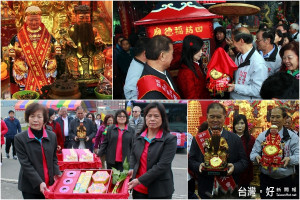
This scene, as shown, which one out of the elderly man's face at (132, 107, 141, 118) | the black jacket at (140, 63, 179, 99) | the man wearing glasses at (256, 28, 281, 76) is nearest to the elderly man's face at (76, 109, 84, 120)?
the elderly man's face at (132, 107, 141, 118)

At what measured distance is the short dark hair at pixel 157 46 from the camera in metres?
3.15

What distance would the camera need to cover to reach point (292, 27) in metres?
3.41

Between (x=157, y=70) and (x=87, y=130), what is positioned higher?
(x=157, y=70)

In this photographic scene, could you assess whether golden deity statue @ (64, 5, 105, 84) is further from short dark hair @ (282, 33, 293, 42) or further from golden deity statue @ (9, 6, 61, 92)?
short dark hair @ (282, 33, 293, 42)

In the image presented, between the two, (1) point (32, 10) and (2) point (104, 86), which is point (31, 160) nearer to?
(2) point (104, 86)

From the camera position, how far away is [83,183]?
3016mm

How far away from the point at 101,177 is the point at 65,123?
0.99 meters

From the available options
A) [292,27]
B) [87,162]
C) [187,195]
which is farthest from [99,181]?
[292,27]

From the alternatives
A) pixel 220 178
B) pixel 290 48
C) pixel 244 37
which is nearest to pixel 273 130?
pixel 220 178

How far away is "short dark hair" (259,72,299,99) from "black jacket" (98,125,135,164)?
1.29 m

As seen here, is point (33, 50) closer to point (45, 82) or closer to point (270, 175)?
point (45, 82)

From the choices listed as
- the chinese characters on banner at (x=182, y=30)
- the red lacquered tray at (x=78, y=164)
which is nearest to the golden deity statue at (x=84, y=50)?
the chinese characters on banner at (x=182, y=30)

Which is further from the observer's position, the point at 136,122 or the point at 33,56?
the point at 136,122

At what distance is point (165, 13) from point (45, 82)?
1258mm
